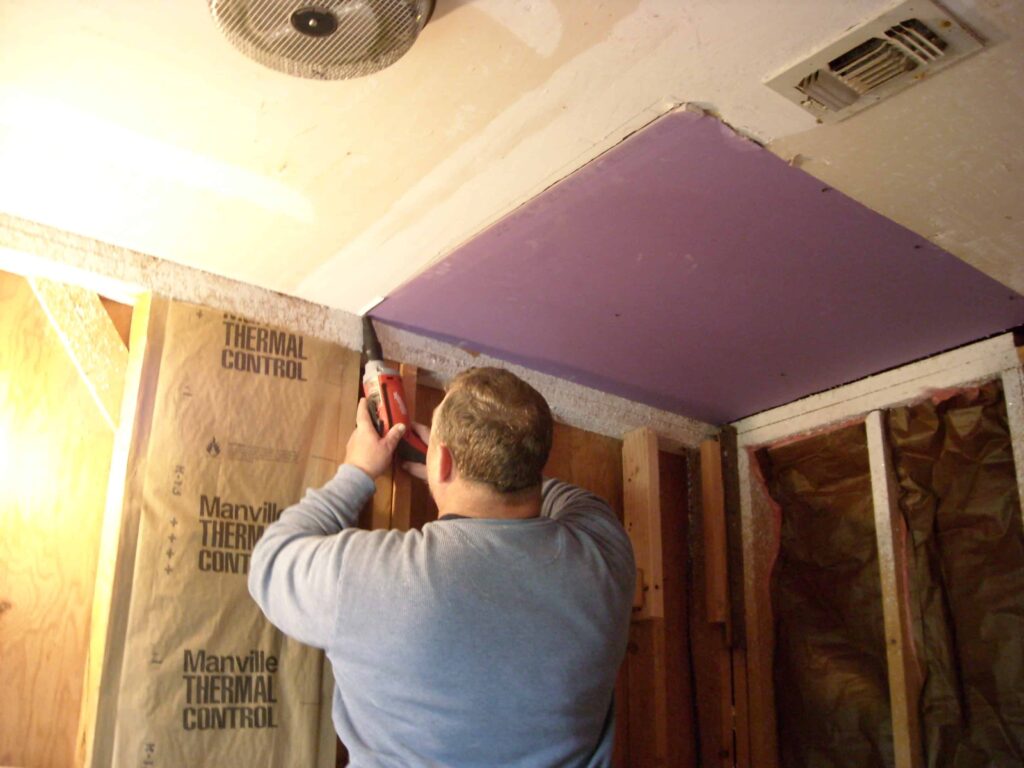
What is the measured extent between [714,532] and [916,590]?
0.55 metres

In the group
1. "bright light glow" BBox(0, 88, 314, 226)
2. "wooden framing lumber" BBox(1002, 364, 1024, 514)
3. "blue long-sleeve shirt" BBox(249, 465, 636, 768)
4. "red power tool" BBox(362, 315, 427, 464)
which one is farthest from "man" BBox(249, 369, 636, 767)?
"wooden framing lumber" BBox(1002, 364, 1024, 514)

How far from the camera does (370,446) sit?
1.85 m

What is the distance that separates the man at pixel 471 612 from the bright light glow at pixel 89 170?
21.0 inches

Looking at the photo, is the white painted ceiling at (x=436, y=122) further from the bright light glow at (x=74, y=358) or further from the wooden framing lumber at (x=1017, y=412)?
the wooden framing lumber at (x=1017, y=412)

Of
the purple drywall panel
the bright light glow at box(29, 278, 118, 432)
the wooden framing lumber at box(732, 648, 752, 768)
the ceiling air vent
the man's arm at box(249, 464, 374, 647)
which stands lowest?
the wooden framing lumber at box(732, 648, 752, 768)

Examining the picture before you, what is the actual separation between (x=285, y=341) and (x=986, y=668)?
66.6 inches

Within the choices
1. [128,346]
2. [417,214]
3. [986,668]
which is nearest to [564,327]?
[417,214]

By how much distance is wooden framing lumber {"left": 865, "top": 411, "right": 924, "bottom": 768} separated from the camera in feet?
7.14

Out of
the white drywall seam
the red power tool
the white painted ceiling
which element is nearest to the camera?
the white painted ceiling

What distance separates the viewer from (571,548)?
1.58 m

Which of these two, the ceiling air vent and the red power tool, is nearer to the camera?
the ceiling air vent

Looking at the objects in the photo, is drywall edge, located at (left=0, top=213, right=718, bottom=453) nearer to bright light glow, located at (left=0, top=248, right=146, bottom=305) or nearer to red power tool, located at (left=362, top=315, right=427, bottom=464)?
bright light glow, located at (left=0, top=248, right=146, bottom=305)

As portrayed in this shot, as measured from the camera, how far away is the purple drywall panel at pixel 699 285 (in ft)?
5.37

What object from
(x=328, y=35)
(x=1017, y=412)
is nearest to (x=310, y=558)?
(x=328, y=35)
